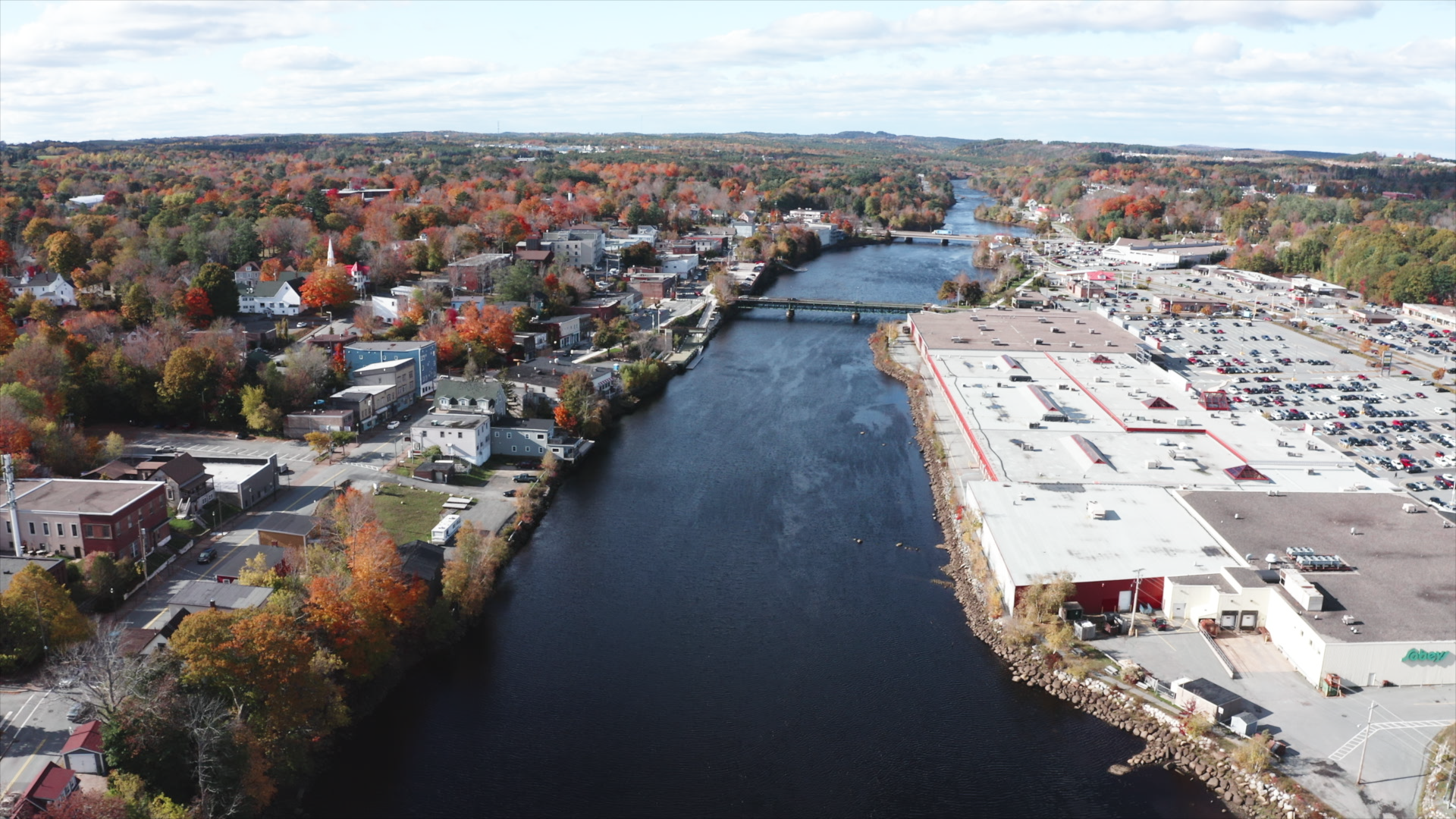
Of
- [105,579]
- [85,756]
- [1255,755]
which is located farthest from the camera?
[105,579]

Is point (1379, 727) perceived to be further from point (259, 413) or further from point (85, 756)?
point (259, 413)

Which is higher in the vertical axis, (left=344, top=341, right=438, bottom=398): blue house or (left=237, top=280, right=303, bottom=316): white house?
(left=237, top=280, right=303, bottom=316): white house

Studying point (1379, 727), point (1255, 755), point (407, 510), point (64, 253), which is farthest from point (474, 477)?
point (64, 253)

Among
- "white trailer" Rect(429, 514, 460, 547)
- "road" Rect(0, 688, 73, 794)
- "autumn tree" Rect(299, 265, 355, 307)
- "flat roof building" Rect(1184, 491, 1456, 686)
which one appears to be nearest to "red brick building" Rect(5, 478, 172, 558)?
"road" Rect(0, 688, 73, 794)

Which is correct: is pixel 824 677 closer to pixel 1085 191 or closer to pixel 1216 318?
pixel 1216 318

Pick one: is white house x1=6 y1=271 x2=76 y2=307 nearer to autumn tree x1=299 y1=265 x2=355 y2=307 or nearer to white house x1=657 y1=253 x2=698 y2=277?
autumn tree x1=299 y1=265 x2=355 y2=307

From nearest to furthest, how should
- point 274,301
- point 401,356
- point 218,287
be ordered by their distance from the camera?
1. point 401,356
2. point 218,287
3. point 274,301
